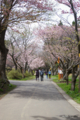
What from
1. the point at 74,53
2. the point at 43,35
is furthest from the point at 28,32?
the point at 74,53

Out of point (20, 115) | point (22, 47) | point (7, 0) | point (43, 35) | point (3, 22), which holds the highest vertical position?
point (7, 0)

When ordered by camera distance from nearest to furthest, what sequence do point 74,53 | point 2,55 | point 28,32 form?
point 2,55 → point 74,53 → point 28,32

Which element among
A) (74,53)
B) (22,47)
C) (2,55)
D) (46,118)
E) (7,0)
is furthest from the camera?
(22,47)

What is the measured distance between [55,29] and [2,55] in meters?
10.3

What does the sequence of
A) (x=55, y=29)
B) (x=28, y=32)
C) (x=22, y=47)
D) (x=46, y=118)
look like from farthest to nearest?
(x=22, y=47)
(x=28, y=32)
(x=55, y=29)
(x=46, y=118)

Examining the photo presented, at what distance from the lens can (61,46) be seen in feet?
74.9

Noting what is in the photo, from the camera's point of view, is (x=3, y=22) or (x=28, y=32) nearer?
(x=3, y=22)

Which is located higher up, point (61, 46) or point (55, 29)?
point (55, 29)

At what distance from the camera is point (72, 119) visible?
→ 16.9 feet

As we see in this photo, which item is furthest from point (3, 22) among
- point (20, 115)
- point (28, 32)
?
point (28, 32)

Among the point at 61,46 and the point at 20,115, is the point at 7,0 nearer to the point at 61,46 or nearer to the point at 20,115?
the point at 20,115

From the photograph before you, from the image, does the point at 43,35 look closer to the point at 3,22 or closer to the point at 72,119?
the point at 3,22

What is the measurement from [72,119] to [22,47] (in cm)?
2930

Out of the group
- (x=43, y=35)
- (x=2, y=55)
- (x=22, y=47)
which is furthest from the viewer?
(x=22, y=47)
